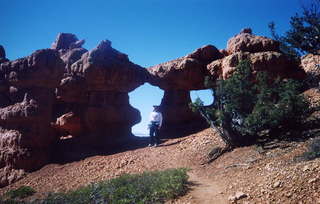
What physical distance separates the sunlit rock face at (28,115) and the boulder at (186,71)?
706 cm

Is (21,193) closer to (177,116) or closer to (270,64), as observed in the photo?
(177,116)

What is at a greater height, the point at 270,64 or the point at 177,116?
the point at 270,64

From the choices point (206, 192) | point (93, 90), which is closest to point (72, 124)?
point (93, 90)

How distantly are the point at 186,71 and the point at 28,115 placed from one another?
10.5 meters

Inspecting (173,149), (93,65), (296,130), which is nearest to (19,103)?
(93,65)

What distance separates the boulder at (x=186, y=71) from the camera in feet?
56.3

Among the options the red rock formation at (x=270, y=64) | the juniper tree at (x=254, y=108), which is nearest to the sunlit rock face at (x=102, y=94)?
the red rock formation at (x=270, y=64)

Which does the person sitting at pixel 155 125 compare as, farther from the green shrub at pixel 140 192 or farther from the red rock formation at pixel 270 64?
the green shrub at pixel 140 192

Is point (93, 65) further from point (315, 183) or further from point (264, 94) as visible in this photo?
point (315, 183)

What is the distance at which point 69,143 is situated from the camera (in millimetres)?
16094

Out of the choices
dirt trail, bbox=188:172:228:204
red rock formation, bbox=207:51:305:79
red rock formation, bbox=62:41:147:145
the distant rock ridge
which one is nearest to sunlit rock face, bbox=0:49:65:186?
the distant rock ridge

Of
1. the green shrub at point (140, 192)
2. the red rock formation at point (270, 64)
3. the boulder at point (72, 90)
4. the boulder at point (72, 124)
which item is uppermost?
the boulder at point (72, 90)

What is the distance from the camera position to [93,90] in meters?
17.5

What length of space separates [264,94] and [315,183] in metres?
5.04
